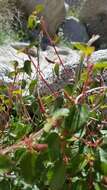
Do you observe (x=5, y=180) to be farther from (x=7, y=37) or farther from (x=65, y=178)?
(x=7, y=37)

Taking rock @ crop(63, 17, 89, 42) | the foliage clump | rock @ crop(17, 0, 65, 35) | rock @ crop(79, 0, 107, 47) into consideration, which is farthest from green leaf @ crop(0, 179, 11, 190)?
rock @ crop(79, 0, 107, 47)

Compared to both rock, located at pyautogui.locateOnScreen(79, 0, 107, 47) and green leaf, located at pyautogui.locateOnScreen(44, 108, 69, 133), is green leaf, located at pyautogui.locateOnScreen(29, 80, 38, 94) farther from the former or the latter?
rock, located at pyautogui.locateOnScreen(79, 0, 107, 47)

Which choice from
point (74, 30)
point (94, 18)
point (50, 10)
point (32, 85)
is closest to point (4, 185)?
point (32, 85)

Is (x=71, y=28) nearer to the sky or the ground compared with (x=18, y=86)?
nearer to the sky

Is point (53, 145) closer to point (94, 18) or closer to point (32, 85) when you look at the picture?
point (32, 85)

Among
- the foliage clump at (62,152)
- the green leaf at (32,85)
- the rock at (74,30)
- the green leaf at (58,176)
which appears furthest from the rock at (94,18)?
the green leaf at (58,176)

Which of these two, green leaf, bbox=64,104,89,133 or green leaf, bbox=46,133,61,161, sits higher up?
green leaf, bbox=64,104,89,133

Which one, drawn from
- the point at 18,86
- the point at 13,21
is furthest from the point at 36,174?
the point at 13,21
